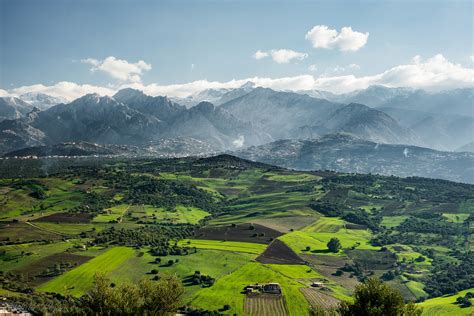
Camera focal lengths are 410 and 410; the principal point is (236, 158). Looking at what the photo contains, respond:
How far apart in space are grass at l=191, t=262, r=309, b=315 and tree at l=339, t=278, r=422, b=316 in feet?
168

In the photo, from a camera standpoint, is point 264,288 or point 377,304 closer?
point 377,304

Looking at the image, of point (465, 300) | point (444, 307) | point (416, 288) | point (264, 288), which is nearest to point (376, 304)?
point (264, 288)

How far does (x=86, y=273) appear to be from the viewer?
15988cm

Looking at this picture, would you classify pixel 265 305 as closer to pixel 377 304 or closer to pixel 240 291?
pixel 240 291

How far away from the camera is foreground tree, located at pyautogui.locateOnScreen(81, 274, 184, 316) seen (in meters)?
69.3

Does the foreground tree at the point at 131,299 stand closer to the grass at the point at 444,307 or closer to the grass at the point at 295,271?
the grass at the point at 295,271

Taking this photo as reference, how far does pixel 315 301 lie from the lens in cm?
13638

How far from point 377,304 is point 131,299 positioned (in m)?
43.2

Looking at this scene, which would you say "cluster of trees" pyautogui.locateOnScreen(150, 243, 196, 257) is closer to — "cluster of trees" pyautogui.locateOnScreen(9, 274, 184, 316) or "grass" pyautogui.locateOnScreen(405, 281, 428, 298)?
"grass" pyautogui.locateOnScreen(405, 281, 428, 298)

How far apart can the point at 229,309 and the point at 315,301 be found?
2897 centimetres

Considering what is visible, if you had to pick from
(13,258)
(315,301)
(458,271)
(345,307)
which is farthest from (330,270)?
(13,258)

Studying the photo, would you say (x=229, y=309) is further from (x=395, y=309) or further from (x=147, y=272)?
(x=395, y=309)

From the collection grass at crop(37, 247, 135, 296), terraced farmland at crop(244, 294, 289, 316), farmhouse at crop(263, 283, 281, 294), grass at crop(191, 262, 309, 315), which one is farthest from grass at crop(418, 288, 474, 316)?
grass at crop(37, 247, 135, 296)

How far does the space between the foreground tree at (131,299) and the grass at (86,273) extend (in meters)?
64.3
